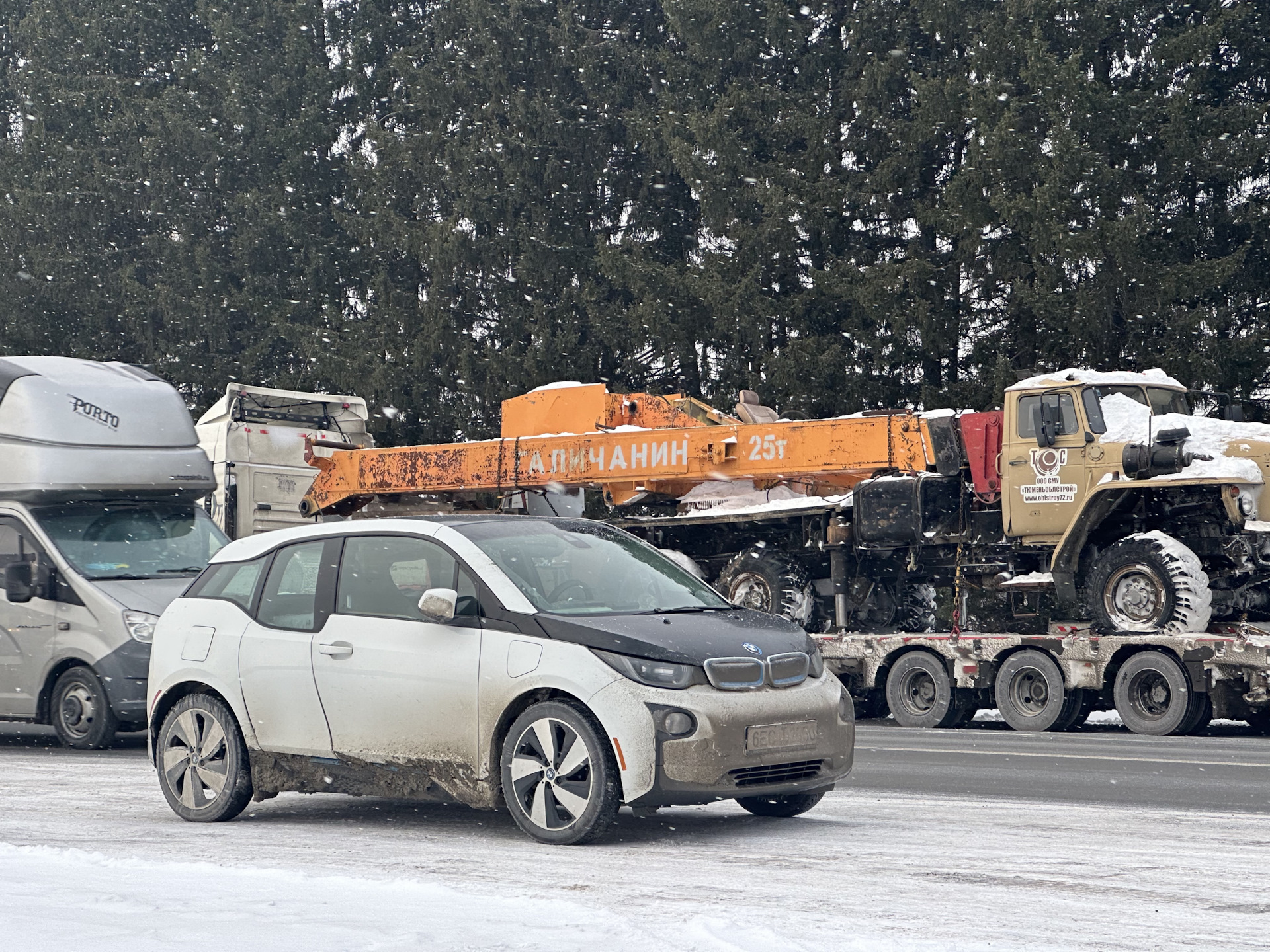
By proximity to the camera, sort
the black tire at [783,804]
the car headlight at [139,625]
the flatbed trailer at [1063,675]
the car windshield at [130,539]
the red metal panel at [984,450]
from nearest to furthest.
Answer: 1. the black tire at [783,804]
2. the car headlight at [139,625]
3. the car windshield at [130,539]
4. the flatbed trailer at [1063,675]
5. the red metal panel at [984,450]

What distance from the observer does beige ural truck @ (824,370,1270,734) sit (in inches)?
620

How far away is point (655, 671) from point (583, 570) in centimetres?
107

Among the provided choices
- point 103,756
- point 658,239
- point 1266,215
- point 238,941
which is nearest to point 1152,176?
point 1266,215

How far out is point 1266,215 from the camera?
25.8 meters

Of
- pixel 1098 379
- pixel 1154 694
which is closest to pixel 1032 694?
pixel 1154 694

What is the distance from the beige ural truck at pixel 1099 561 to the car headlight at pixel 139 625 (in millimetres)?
7358

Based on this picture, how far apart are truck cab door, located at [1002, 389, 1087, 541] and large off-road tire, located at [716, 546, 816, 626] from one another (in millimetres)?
3315

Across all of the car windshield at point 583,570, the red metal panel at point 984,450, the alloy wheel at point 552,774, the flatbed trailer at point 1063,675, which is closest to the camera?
the alloy wheel at point 552,774

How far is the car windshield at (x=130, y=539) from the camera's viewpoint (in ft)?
47.6

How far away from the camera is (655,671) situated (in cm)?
777

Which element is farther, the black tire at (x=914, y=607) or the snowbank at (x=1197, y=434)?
the black tire at (x=914, y=607)

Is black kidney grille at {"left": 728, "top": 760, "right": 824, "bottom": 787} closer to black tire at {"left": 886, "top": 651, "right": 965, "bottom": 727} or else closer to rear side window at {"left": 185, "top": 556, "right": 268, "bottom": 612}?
rear side window at {"left": 185, "top": 556, "right": 268, "bottom": 612}

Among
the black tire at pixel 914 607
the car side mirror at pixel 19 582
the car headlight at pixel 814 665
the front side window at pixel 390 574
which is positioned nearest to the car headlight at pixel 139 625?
the car side mirror at pixel 19 582

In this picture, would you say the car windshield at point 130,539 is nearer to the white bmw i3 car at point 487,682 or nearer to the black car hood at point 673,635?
the white bmw i3 car at point 487,682
